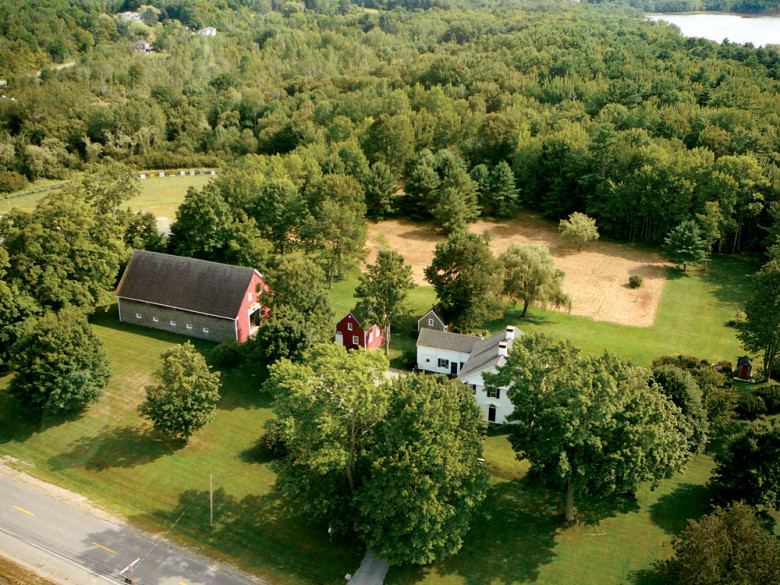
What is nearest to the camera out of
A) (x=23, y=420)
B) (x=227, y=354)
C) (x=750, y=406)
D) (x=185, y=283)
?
(x=750, y=406)

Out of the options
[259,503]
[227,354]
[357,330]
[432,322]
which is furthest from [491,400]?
[227,354]

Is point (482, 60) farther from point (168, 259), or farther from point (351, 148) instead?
point (168, 259)

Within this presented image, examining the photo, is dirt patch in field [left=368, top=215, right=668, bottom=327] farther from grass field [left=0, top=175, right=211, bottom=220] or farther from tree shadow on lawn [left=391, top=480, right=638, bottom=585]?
grass field [left=0, top=175, right=211, bottom=220]

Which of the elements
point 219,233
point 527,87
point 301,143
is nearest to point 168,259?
point 219,233

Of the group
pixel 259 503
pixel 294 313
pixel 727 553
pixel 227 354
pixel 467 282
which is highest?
pixel 467 282

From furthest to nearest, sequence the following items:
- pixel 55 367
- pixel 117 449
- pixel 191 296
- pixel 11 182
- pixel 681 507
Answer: pixel 11 182 < pixel 191 296 < pixel 55 367 < pixel 117 449 < pixel 681 507

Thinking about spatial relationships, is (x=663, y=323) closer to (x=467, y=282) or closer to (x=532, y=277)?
(x=532, y=277)
